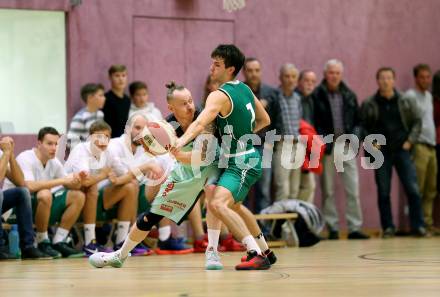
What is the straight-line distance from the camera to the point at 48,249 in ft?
30.1

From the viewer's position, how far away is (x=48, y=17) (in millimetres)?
10828

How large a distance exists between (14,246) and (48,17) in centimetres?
285

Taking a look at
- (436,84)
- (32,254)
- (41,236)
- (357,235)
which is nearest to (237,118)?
(32,254)

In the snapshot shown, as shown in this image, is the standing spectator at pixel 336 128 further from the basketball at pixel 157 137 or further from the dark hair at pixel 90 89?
the basketball at pixel 157 137

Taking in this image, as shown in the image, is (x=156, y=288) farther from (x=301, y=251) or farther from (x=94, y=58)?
(x=94, y=58)

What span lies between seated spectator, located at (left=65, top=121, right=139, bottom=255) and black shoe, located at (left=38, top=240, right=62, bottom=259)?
355mm

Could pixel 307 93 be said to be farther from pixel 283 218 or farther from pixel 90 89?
pixel 90 89

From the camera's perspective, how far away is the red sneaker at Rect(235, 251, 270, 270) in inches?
286

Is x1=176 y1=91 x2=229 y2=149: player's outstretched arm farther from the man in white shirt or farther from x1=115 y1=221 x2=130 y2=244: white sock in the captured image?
x1=115 y1=221 x2=130 y2=244: white sock

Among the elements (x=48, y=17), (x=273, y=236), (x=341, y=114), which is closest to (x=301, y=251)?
(x=273, y=236)

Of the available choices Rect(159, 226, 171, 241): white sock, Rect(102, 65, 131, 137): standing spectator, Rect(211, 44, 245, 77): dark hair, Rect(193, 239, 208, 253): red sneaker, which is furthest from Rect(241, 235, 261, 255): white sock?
Rect(102, 65, 131, 137): standing spectator

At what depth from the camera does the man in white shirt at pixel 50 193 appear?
9.27 meters

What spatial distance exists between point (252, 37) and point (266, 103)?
1.38 metres

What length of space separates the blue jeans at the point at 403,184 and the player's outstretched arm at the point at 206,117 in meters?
5.51
